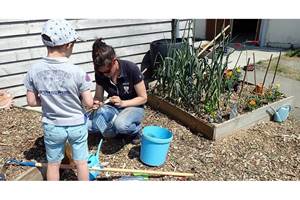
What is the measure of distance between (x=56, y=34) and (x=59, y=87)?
0.34 metres

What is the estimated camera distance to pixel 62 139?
242 cm

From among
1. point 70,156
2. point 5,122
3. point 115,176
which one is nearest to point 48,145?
point 70,156

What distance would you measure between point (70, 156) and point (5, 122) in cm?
131

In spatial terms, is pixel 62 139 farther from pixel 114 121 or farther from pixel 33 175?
pixel 114 121

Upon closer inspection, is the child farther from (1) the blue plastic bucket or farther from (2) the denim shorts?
(1) the blue plastic bucket

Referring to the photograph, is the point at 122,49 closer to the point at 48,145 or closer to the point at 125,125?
the point at 125,125

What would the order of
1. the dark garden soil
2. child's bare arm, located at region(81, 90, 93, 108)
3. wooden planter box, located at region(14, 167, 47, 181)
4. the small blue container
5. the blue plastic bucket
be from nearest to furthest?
child's bare arm, located at region(81, 90, 93, 108) → wooden planter box, located at region(14, 167, 47, 181) → the blue plastic bucket → the dark garden soil → the small blue container

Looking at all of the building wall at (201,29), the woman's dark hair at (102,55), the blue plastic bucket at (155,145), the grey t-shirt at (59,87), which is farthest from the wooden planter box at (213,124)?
the building wall at (201,29)

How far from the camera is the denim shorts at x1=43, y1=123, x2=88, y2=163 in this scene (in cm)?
239

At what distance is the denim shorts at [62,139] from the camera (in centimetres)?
239

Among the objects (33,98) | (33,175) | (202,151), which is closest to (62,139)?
(33,98)

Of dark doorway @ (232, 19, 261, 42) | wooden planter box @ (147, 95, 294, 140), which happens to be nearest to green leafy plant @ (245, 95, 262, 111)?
wooden planter box @ (147, 95, 294, 140)

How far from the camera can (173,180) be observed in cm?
290

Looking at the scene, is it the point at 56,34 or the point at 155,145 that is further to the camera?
Result: the point at 155,145
